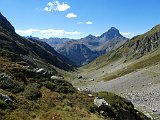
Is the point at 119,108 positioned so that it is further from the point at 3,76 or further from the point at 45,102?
the point at 3,76

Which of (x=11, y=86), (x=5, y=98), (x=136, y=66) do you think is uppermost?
(x=136, y=66)

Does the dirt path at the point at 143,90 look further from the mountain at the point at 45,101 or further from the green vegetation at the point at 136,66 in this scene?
the green vegetation at the point at 136,66

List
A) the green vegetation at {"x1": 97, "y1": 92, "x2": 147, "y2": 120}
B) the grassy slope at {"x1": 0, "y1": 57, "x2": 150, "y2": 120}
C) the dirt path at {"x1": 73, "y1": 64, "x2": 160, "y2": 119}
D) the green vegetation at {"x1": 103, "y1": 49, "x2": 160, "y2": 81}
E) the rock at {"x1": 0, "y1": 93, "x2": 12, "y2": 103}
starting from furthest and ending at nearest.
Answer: the green vegetation at {"x1": 103, "y1": 49, "x2": 160, "y2": 81} < the dirt path at {"x1": 73, "y1": 64, "x2": 160, "y2": 119} < the green vegetation at {"x1": 97, "y1": 92, "x2": 147, "y2": 120} < the rock at {"x1": 0, "y1": 93, "x2": 12, "y2": 103} < the grassy slope at {"x1": 0, "y1": 57, "x2": 150, "y2": 120}

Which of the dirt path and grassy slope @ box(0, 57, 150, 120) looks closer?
grassy slope @ box(0, 57, 150, 120)

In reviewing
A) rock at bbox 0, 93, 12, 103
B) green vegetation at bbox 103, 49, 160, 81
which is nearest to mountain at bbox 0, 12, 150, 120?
rock at bbox 0, 93, 12, 103

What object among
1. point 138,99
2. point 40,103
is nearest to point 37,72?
point 40,103

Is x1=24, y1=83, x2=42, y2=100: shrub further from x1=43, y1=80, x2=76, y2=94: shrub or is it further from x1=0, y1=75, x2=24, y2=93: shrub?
x1=43, y1=80, x2=76, y2=94: shrub

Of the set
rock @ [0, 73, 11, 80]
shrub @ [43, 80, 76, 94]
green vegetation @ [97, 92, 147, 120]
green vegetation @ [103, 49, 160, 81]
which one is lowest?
green vegetation @ [97, 92, 147, 120]

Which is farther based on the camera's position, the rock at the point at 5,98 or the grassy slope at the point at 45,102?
the rock at the point at 5,98

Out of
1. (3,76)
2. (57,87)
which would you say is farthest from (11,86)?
(57,87)

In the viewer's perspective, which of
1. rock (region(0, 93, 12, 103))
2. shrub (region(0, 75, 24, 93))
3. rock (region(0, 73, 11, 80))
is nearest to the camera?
rock (region(0, 93, 12, 103))

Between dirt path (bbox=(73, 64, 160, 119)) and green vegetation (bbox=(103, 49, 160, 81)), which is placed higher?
green vegetation (bbox=(103, 49, 160, 81))

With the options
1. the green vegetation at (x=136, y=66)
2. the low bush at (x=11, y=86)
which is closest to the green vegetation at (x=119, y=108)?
the low bush at (x=11, y=86)

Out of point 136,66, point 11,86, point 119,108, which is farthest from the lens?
point 136,66
